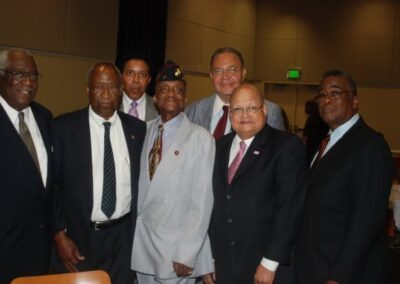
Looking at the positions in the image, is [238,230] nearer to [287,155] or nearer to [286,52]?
A: [287,155]

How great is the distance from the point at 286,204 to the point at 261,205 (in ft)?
0.42

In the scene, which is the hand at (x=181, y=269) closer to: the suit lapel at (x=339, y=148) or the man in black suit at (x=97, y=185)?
the man in black suit at (x=97, y=185)

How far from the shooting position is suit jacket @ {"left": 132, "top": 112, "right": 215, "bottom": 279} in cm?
246

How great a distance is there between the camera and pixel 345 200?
2230 millimetres

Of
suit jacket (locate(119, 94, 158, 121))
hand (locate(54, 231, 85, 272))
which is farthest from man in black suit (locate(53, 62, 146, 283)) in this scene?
suit jacket (locate(119, 94, 158, 121))

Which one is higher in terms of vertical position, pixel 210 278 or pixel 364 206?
pixel 364 206

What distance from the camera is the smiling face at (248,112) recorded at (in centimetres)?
233

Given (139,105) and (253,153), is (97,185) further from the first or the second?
(139,105)

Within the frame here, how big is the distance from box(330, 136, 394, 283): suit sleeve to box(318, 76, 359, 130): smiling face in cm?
25

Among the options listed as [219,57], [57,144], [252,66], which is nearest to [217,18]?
[252,66]

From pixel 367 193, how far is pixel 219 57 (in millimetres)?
1443

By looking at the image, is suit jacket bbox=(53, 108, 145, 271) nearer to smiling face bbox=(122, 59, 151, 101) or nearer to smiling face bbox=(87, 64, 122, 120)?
smiling face bbox=(87, 64, 122, 120)

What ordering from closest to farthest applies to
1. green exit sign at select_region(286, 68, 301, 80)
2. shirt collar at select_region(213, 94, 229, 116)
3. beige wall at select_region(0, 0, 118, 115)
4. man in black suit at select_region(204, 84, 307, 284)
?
man in black suit at select_region(204, 84, 307, 284) → shirt collar at select_region(213, 94, 229, 116) → beige wall at select_region(0, 0, 118, 115) → green exit sign at select_region(286, 68, 301, 80)

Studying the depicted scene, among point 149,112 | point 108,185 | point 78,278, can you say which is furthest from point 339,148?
point 149,112
